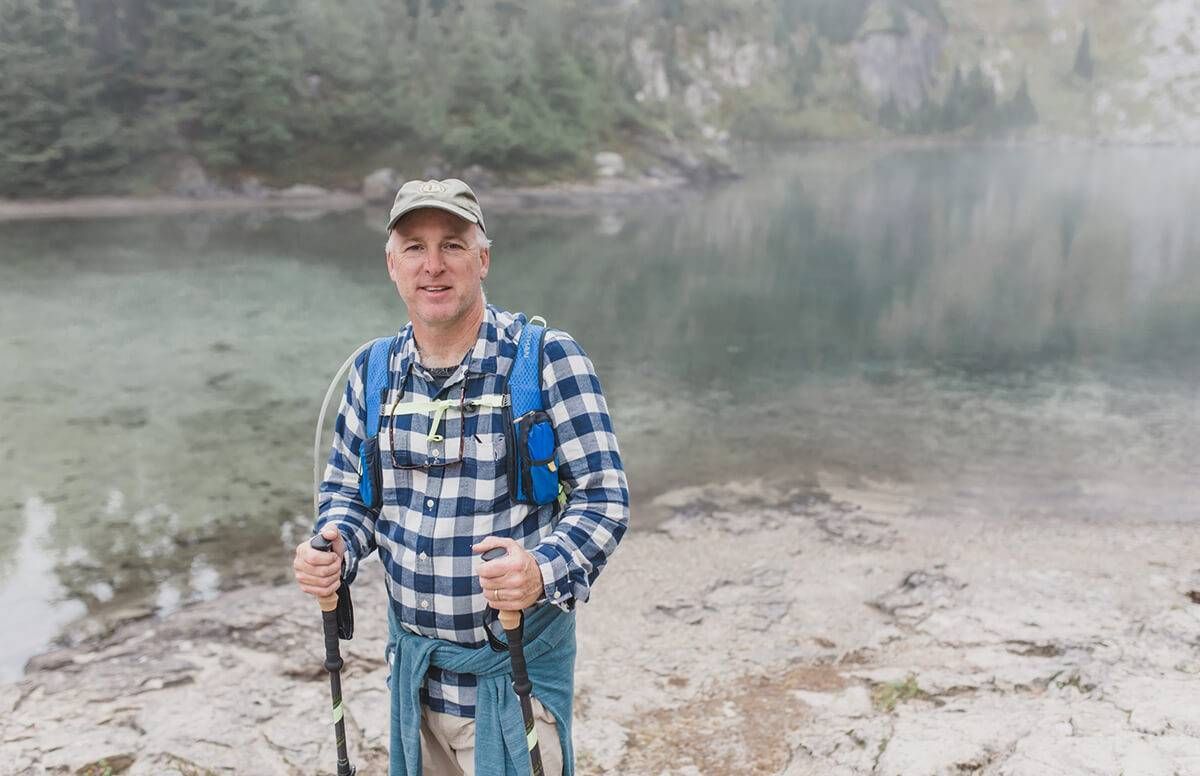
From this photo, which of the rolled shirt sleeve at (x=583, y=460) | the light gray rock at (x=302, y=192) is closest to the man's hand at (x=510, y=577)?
the rolled shirt sleeve at (x=583, y=460)

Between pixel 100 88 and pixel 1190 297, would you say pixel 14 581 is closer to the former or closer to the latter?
pixel 1190 297

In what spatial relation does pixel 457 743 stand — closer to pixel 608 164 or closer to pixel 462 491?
pixel 462 491

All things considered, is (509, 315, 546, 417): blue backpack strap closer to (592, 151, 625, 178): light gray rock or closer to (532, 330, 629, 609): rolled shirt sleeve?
(532, 330, 629, 609): rolled shirt sleeve

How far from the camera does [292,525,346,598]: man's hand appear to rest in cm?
306

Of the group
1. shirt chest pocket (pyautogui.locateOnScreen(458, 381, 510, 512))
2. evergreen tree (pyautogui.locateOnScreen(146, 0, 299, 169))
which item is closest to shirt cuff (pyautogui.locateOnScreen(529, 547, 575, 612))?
shirt chest pocket (pyautogui.locateOnScreen(458, 381, 510, 512))

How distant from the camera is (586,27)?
76.1 meters

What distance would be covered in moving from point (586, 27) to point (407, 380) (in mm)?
78769

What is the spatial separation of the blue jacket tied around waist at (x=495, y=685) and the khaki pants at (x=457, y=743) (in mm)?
34

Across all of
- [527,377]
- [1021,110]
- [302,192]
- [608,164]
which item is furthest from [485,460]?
[1021,110]

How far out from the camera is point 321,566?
3.07m

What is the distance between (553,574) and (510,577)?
141 mm

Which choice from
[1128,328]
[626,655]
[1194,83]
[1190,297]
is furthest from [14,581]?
[1194,83]

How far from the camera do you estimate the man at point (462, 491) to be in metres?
2.96

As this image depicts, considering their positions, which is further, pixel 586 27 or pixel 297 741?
pixel 586 27
